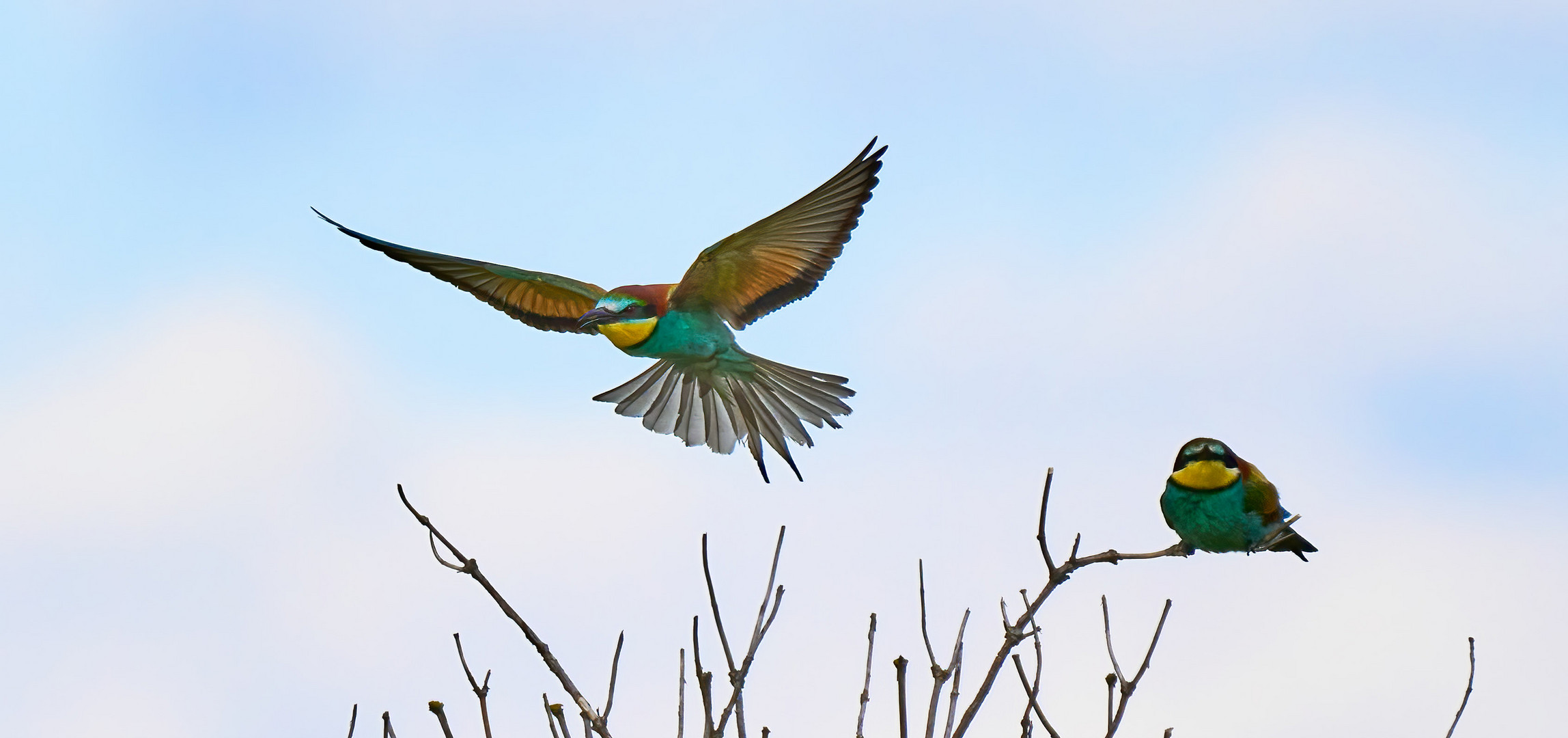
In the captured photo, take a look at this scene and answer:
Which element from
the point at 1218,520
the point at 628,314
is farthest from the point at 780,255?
the point at 1218,520

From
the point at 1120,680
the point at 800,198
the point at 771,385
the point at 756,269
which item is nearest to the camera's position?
the point at 1120,680

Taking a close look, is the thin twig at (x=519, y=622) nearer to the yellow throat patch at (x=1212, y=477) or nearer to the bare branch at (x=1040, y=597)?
the bare branch at (x=1040, y=597)

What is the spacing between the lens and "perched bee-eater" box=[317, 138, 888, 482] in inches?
188

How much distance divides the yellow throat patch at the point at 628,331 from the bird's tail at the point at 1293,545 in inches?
101

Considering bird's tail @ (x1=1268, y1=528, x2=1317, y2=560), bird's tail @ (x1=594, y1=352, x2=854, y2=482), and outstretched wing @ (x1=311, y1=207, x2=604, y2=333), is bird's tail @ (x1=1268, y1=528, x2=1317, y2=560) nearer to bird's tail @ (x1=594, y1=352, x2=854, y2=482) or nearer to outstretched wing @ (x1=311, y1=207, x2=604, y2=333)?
bird's tail @ (x1=594, y1=352, x2=854, y2=482)

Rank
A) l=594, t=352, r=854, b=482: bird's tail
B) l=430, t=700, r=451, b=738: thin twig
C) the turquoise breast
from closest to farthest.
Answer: l=430, t=700, r=451, b=738: thin twig, the turquoise breast, l=594, t=352, r=854, b=482: bird's tail

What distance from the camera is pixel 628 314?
4.84 m

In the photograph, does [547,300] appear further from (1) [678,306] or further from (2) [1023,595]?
(2) [1023,595]

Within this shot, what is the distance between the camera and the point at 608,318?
189 inches

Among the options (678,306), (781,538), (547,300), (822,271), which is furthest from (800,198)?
(781,538)

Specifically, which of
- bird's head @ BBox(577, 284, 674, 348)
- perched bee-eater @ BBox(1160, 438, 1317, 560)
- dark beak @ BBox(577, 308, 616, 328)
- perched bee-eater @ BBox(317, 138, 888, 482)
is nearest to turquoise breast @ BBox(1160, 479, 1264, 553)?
perched bee-eater @ BBox(1160, 438, 1317, 560)

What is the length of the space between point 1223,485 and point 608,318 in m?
2.36

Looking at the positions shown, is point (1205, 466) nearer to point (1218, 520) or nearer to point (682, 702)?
point (1218, 520)

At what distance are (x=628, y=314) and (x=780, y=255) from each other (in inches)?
23.0
